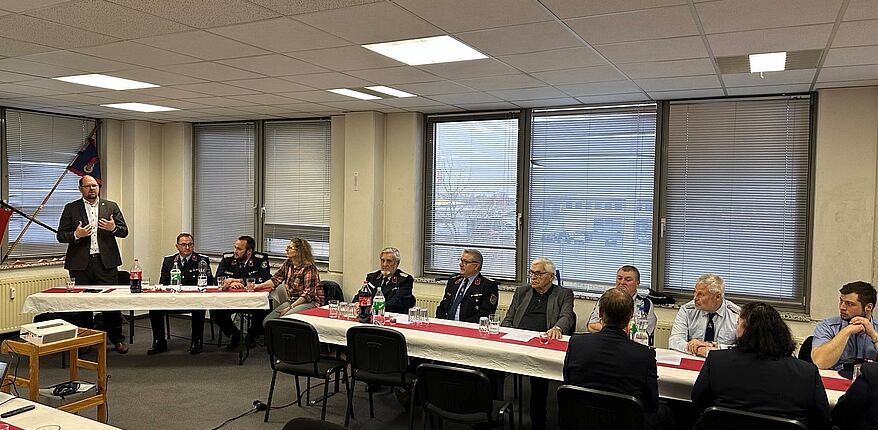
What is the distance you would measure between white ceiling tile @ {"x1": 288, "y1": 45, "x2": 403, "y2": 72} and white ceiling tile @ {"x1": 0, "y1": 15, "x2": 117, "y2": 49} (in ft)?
3.69

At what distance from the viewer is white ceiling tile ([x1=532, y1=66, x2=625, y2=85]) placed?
14.4 ft

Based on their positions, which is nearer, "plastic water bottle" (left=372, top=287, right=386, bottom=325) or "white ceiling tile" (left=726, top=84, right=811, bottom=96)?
"plastic water bottle" (left=372, top=287, right=386, bottom=325)

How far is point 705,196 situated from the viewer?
18.9 feet

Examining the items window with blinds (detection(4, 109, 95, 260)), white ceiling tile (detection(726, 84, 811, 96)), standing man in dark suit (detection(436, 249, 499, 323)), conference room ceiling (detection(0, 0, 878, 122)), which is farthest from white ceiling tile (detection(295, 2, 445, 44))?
window with blinds (detection(4, 109, 95, 260))

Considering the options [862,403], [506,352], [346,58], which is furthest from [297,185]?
[862,403]

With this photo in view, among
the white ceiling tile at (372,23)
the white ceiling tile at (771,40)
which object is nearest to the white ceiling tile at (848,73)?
the white ceiling tile at (771,40)

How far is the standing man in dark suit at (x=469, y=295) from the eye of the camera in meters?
5.30

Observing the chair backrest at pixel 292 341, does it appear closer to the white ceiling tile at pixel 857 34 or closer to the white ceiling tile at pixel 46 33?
the white ceiling tile at pixel 46 33

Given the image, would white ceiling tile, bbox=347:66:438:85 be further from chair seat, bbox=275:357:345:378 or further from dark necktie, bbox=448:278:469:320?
chair seat, bbox=275:357:345:378

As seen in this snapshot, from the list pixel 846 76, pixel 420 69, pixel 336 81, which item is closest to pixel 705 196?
pixel 846 76

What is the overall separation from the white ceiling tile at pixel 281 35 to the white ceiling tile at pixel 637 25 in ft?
4.39

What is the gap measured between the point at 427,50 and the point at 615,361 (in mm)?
2098

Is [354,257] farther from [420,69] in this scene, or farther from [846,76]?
[846,76]

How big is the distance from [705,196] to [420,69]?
3019mm
